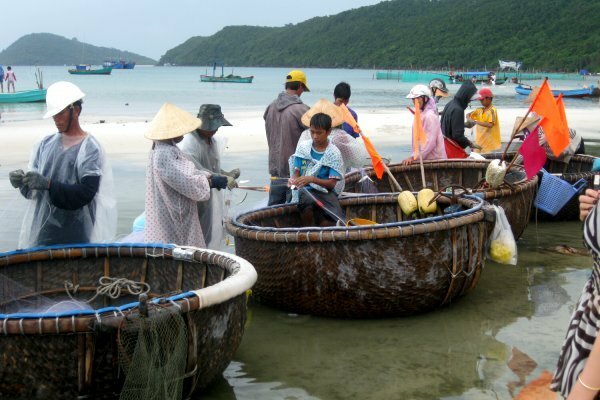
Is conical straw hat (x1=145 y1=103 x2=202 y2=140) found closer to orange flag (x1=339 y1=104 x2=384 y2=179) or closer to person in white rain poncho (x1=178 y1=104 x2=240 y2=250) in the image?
person in white rain poncho (x1=178 y1=104 x2=240 y2=250)

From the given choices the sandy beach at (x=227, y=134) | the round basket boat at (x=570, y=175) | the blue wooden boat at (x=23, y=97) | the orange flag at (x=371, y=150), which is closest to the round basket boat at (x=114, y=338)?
the orange flag at (x=371, y=150)

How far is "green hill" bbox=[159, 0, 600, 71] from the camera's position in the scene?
85125 millimetres

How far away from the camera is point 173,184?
16.2 ft

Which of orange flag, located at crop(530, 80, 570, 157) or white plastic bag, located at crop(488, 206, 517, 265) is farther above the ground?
orange flag, located at crop(530, 80, 570, 157)

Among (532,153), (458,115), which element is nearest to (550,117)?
(532,153)

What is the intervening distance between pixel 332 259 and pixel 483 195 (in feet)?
6.72

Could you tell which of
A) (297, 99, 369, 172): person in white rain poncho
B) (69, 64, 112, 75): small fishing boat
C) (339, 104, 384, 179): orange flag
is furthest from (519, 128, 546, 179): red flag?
(69, 64, 112, 75): small fishing boat

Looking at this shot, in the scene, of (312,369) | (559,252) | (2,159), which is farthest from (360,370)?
(2,159)

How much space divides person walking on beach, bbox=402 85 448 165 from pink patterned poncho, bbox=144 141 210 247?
10.7 feet

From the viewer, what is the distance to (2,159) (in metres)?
13.5

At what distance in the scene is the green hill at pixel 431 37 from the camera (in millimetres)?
85125

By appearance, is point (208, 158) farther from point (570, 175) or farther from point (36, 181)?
point (570, 175)

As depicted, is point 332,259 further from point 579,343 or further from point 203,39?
point 203,39

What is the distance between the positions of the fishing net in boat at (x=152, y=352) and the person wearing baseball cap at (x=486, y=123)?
7.14 m
